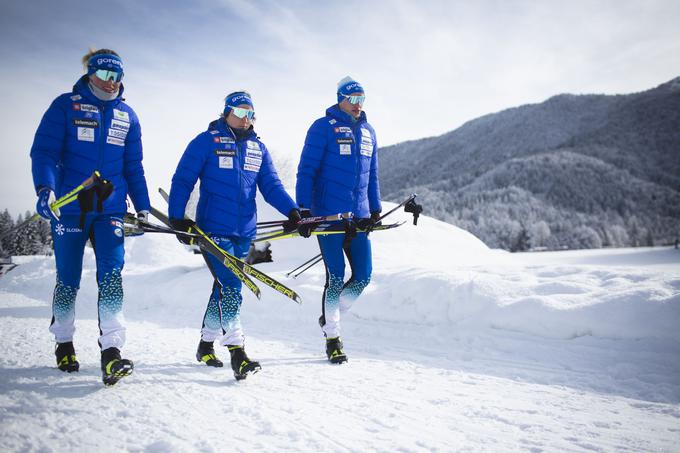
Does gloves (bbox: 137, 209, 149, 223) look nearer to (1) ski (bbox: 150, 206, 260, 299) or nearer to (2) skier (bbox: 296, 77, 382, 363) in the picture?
(1) ski (bbox: 150, 206, 260, 299)

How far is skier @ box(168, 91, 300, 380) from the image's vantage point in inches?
155

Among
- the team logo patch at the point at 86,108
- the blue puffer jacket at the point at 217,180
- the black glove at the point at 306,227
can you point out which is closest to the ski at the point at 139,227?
the blue puffer jacket at the point at 217,180

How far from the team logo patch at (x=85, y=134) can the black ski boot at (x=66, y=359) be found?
183cm

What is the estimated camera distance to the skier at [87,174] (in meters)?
3.49

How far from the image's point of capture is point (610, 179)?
447 ft

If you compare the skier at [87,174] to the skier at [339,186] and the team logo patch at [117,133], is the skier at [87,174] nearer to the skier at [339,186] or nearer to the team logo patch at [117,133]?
the team logo patch at [117,133]

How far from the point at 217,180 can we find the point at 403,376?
2582 millimetres

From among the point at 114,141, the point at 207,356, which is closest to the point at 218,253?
the point at 207,356

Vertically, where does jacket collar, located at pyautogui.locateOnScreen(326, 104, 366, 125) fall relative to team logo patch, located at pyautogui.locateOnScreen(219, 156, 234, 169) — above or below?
above

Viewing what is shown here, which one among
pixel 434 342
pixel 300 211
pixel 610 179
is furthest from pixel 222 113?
pixel 610 179

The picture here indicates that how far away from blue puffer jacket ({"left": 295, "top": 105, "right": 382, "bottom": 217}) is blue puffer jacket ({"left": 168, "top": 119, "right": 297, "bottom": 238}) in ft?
2.85

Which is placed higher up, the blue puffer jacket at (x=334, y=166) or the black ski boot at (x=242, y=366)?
the blue puffer jacket at (x=334, y=166)

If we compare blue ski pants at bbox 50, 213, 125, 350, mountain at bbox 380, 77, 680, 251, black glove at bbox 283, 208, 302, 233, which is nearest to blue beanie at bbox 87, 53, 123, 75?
blue ski pants at bbox 50, 213, 125, 350

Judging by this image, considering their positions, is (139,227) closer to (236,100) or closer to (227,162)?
(227,162)
